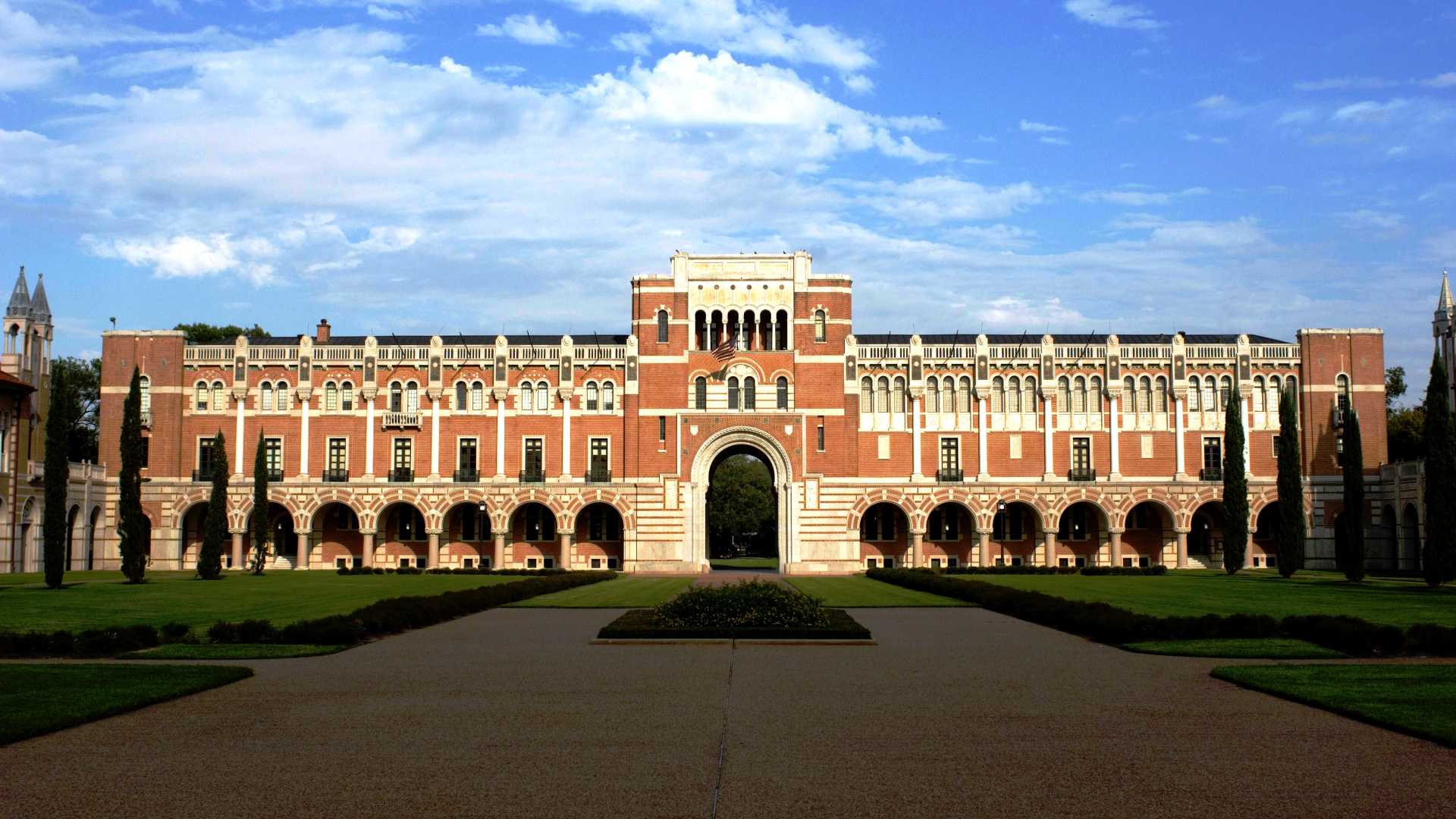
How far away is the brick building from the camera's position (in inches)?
2589

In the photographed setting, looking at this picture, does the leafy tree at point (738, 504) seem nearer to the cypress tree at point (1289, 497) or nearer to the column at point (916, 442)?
the column at point (916, 442)

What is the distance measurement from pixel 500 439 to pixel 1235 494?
35.5m

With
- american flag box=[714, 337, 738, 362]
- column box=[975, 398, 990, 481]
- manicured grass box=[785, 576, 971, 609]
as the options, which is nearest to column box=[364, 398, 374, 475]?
american flag box=[714, 337, 738, 362]

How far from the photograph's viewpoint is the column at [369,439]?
66.4 m

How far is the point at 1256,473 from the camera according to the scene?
65875 mm

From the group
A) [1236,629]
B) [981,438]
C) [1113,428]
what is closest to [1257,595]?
[1236,629]

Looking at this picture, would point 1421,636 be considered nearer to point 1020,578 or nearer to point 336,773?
point 336,773

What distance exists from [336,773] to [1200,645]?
16368 millimetres

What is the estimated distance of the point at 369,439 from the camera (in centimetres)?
6669

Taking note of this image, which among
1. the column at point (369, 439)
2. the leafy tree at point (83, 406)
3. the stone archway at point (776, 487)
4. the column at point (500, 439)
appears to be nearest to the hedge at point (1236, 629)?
the stone archway at point (776, 487)

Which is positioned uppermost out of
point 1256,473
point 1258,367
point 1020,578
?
point 1258,367

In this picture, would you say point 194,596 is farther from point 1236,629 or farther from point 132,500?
point 1236,629

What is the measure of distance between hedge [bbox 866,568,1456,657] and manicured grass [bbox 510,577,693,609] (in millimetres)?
10696

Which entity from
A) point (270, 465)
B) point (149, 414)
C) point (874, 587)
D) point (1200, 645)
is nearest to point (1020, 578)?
point (874, 587)
